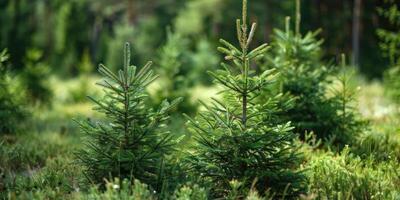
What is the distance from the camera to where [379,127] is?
8945 mm

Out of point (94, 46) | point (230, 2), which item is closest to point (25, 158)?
point (230, 2)

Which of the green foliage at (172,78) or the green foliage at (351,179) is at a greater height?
the green foliage at (172,78)

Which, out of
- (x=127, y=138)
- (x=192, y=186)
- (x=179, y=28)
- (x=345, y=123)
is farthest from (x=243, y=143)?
(x=179, y=28)

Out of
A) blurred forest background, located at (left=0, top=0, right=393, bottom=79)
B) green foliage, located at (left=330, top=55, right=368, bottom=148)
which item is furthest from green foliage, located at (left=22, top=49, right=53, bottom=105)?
green foliage, located at (left=330, top=55, right=368, bottom=148)

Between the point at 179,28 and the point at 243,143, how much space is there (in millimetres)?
34321

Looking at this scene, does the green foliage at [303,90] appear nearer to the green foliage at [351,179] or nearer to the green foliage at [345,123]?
the green foliage at [345,123]

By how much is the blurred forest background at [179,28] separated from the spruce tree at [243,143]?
11.8m

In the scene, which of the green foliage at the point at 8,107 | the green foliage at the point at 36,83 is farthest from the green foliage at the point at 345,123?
the green foliage at the point at 36,83

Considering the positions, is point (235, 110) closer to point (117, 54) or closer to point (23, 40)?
point (117, 54)

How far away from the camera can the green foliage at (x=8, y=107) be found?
9.48 m

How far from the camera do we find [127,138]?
5.14 meters

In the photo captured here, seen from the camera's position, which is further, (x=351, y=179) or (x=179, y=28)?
(x=179, y=28)

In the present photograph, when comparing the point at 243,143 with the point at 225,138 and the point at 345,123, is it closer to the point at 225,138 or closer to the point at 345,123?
the point at 225,138

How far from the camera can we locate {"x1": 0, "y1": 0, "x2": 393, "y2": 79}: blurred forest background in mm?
31844
